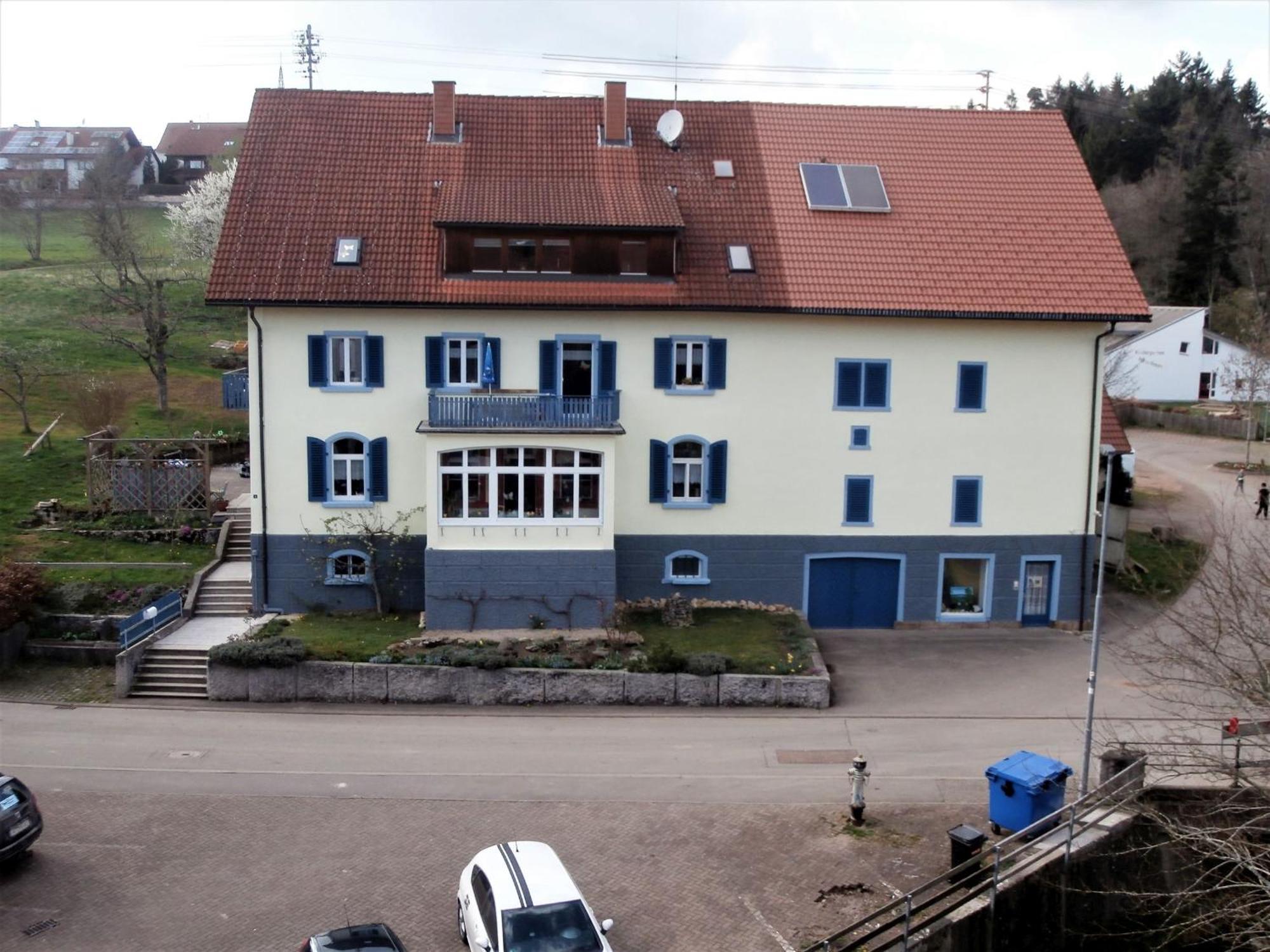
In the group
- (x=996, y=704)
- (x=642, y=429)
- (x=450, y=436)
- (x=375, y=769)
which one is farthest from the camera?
(x=642, y=429)

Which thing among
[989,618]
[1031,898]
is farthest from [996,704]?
[1031,898]

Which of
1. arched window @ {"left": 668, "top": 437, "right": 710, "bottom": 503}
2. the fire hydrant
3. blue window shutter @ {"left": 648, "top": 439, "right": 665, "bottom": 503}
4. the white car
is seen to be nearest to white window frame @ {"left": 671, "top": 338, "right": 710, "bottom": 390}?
arched window @ {"left": 668, "top": 437, "right": 710, "bottom": 503}

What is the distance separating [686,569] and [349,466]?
8261 mm

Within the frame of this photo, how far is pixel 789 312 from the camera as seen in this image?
27000 millimetres

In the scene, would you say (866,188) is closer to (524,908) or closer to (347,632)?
(347,632)

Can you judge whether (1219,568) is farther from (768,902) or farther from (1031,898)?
(768,902)

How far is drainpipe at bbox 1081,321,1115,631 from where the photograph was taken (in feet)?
91.2

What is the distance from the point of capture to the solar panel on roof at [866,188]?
29125 millimetres

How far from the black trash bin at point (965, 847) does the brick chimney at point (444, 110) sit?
69.9 ft

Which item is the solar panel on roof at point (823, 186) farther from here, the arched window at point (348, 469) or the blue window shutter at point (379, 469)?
the arched window at point (348, 469)

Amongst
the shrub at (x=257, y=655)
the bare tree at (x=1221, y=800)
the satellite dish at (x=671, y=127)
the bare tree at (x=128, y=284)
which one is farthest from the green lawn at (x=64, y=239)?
the bare tree at (x=1221, y=800)

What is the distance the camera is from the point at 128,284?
46719mm

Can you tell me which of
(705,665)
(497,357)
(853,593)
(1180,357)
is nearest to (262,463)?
(497,357)

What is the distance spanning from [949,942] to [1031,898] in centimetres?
183
